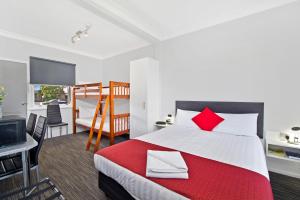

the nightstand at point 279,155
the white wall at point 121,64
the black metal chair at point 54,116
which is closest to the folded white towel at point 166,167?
the nightstand at point 279,155

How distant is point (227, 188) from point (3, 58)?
484cm

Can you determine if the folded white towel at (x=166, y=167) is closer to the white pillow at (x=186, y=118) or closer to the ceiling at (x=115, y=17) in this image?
the white pillow at (x=186, y=118)

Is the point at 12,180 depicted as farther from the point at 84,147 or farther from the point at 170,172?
the point at 170,172

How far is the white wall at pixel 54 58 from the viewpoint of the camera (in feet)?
11.1

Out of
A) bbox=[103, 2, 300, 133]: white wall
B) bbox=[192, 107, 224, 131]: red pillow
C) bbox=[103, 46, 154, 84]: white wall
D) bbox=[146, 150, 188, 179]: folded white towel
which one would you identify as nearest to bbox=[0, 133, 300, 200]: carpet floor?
bbox=[103, 2, 300, 133]: white wall

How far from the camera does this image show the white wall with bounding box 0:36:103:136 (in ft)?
11.1

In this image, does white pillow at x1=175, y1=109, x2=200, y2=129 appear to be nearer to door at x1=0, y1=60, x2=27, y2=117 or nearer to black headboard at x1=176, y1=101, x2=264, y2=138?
black headboard at x1=176, y1=101, x2=264, y2=138

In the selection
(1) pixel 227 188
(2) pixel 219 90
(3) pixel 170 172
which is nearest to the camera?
(1) pixel 227 188

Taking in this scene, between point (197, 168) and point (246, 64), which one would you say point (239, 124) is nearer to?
point (246, 64)

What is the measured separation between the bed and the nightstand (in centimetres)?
22

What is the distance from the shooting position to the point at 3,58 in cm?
330

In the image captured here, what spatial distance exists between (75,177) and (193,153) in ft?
6.07

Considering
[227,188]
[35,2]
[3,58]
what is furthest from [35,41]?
[227,188]

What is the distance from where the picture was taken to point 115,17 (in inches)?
96.0
